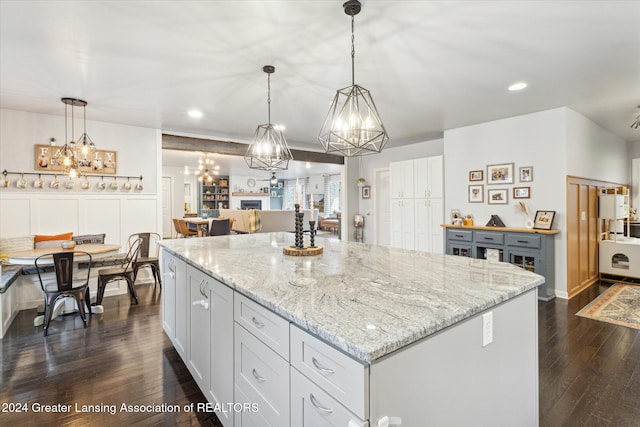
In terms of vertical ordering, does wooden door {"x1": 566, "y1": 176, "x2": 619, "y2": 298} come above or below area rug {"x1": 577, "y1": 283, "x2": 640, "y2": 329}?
above

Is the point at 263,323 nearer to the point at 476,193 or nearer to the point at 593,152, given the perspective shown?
the point at 476,193

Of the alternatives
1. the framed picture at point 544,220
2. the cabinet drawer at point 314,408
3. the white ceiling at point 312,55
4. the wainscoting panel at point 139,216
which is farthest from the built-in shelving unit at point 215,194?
the cabinet drawer at point 314,408

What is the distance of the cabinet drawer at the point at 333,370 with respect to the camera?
0.85m

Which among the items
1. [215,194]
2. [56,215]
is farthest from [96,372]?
[215,194]

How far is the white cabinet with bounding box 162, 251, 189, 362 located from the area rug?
4.04 metres

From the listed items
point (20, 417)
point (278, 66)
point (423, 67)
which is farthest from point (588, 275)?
point (20, 417)

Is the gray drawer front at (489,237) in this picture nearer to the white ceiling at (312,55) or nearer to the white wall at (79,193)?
the white ceiling at (312,55)

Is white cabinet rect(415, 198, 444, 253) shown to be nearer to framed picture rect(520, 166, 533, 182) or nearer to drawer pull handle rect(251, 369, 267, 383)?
framed picture rect(520, 166, 533, 182)

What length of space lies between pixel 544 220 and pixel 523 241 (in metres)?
0.37

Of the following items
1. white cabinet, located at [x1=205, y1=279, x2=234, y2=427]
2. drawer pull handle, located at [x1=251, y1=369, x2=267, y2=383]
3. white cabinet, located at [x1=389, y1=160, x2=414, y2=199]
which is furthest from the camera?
white cabinet, located at [x1=389, y1=160, x2=414, y2=199]

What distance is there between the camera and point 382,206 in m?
7.20

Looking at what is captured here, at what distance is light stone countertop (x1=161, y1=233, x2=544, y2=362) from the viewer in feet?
3.20

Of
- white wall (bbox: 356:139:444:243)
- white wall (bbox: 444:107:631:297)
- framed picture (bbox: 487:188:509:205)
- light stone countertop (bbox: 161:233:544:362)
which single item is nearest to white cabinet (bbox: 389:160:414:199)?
white wall (bbox: 356:139:444:243)

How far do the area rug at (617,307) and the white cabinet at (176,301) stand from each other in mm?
4036
